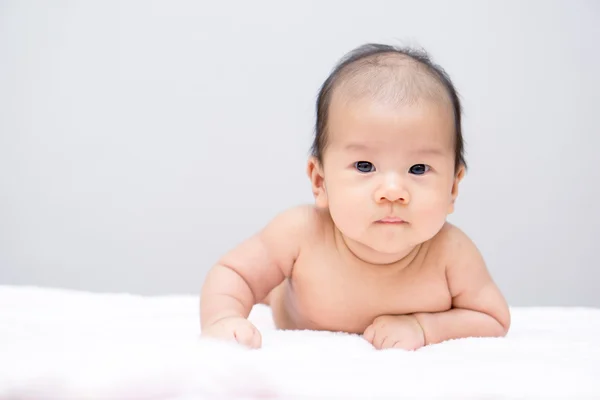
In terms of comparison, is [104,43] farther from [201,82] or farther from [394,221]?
[394,221]

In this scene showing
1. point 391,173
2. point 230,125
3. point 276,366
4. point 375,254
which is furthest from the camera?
point 230,125

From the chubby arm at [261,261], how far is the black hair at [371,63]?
0.14 metres

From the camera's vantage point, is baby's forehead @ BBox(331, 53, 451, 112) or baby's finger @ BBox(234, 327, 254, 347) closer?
baby's finger @ BBox(234, 327, 254, 347)

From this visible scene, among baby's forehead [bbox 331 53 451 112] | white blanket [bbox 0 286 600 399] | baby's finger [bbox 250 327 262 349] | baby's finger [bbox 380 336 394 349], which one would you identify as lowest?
white blanket [bbox 0 286 600 399]

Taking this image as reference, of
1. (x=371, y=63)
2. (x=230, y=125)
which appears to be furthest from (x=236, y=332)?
(x=230, y=125)

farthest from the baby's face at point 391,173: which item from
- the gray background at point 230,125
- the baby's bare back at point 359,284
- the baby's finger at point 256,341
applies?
the gray background at point 230,125

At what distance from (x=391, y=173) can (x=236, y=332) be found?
370 millimetres

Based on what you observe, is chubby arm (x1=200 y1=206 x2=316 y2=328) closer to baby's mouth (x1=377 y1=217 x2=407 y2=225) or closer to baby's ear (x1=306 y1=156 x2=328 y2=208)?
baby's ear (x1=306 y1=156 x2=328 y2=208)

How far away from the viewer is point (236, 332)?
3.64ft

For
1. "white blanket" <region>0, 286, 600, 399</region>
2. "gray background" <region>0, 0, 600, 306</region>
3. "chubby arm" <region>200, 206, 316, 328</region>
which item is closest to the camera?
"white blanket" <region>0, 286, 600, 399</region>

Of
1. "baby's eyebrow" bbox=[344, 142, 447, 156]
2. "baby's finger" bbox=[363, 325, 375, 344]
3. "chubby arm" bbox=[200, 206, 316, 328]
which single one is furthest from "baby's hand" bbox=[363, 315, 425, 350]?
"baby's eyebrow" bbox=[344, 142, 447, 156]

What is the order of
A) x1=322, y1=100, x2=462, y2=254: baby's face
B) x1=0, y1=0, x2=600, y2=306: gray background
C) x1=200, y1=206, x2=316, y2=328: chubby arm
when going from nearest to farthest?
x1=322, y1=100, x2=462, y2=254: baby's face → x1=200, y1=206, x2=316, y2=328: chubby arm → x1=0, y1=0, x2=600, y2=306: gray background

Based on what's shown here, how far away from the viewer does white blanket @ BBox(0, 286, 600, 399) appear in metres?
0.82

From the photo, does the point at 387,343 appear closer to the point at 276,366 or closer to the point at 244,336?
the point at 244,336
